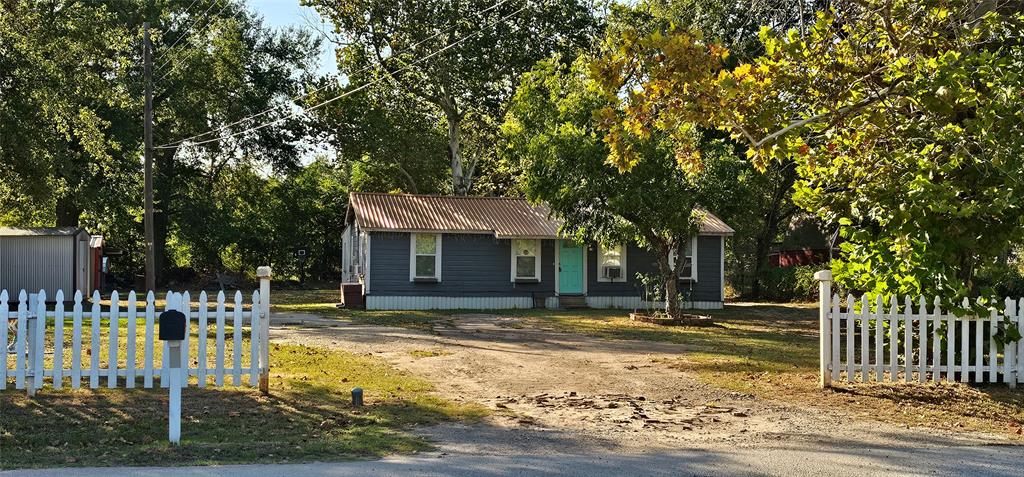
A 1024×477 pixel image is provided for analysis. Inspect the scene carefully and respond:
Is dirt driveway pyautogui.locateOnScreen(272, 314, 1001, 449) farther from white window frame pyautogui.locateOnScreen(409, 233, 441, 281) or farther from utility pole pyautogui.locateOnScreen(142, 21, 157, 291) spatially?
white window frame pyautogui.locateOnScreen(409, 233, 441, 281)

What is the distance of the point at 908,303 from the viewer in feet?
34.1

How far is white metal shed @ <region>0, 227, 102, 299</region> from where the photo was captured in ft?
88.2

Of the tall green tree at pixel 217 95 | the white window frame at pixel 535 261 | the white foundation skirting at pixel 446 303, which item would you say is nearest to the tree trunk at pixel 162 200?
the tall green tree at pixel 217 95

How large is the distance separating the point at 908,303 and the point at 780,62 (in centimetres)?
322

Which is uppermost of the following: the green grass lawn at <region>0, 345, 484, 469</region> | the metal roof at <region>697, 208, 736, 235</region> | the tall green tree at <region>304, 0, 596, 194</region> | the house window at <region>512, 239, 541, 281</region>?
the tall green tree at <region>304, 0, 596, 194</region>

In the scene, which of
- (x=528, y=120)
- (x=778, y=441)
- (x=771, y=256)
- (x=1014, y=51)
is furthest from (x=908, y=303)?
(x=771, y=256)

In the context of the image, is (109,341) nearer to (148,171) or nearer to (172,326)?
(172,326)

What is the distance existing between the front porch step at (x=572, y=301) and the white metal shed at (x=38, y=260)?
570 inches

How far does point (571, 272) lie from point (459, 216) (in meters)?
3.78

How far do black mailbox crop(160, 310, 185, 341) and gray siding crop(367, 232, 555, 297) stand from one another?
60.7 feet

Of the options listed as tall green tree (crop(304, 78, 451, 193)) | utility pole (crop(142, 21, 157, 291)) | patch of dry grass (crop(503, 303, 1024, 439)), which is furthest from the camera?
tall green tree (crop(304, 78, 451, 193))

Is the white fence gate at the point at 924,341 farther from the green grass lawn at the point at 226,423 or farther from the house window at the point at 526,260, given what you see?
the house window at the point at 526,260

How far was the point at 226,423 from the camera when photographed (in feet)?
26.5

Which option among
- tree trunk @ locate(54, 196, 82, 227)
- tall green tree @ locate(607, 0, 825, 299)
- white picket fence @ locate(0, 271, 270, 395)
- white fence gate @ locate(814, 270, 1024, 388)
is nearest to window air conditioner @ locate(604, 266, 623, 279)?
tall green tree @ locate(607, 0, 825, 299)
